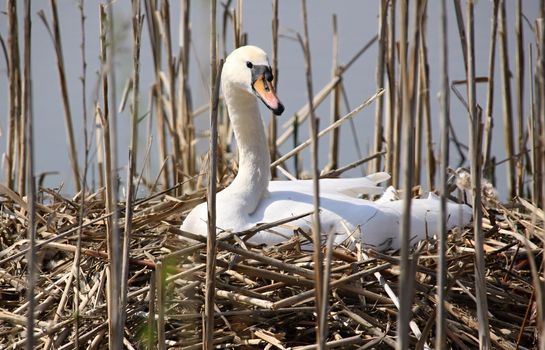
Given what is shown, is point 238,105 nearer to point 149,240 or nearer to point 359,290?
point 149,240

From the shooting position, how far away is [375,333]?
3.05 metres

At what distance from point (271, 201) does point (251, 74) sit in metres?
0.59

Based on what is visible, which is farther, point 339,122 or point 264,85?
point 339,122

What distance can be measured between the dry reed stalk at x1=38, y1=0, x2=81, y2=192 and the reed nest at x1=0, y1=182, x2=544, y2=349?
52.3 inches

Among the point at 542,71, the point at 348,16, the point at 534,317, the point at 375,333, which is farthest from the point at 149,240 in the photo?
the point at 348,16

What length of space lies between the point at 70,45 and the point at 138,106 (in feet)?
17.8

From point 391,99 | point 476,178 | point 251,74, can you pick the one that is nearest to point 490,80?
point 391,99

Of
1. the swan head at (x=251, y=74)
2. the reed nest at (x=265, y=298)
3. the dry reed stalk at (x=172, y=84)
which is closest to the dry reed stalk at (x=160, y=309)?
the reed nest at (x=265, y=298)

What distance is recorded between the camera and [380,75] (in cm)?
479

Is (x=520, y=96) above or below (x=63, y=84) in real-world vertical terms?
below

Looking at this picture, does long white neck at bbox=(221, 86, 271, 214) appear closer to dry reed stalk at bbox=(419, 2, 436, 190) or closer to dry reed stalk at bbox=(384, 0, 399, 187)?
dry reed stalk at bbox=(384, 0, 399, 187)

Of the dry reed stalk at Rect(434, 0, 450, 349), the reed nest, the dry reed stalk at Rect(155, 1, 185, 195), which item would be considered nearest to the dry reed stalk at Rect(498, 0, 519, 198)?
the reed nest

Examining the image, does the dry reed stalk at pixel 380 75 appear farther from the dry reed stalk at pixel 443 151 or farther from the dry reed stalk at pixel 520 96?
the dry reed stalk at pixel 443 151

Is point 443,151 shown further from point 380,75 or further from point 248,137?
point 380,75
